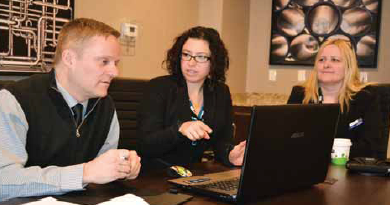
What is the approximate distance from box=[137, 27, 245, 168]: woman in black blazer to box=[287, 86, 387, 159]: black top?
0.63 meters

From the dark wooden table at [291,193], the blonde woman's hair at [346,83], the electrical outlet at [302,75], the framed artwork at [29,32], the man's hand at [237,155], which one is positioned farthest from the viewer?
the electrical outlet at [302,75]

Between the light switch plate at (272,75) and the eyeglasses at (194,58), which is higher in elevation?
the eyeglasses at (194,58)

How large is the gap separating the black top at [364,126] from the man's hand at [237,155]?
0.73 meters

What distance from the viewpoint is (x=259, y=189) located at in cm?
126

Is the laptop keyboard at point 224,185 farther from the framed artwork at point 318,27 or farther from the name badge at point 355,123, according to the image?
Result: the framed artwork at point 318,27

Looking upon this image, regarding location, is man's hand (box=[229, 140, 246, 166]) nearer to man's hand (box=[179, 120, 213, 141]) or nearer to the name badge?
man's hand (box=[179, 120, 213, 141])

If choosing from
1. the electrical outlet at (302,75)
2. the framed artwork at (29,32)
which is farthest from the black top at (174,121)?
the electrical outlet at (302,75)

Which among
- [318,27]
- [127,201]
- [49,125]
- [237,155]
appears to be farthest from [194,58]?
[318,27]

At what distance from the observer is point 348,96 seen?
2.53 m

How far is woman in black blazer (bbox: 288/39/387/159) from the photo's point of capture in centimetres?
239

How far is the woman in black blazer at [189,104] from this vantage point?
1.99m

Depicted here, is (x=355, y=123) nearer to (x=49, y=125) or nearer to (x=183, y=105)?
(x=183, y=105)

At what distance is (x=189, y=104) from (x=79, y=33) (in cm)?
75

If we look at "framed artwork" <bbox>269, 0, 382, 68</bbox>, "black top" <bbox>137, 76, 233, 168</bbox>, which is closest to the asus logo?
"black top" <bbox>137, 76, 233, 168</bbox>
